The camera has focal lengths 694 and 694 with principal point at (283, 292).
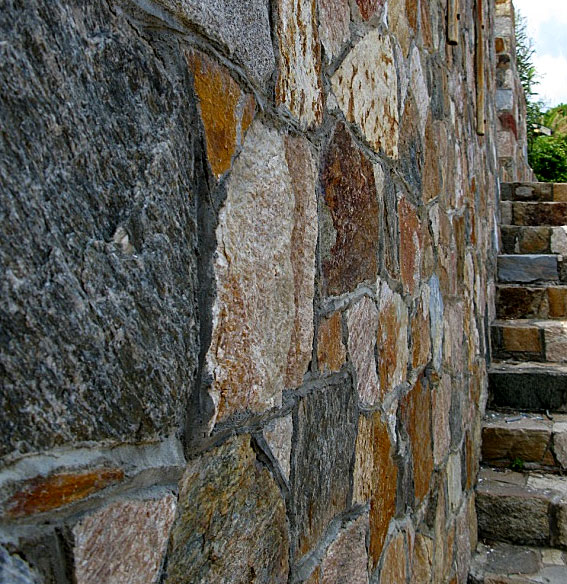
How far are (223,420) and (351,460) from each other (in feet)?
1.87

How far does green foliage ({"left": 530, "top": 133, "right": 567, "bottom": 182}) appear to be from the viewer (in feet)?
29.6

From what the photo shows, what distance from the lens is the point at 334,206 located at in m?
1.12

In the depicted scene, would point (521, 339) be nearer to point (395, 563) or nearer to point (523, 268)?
point (523, 268)

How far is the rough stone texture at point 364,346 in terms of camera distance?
1.24m

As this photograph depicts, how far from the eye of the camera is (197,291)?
0.68 meters

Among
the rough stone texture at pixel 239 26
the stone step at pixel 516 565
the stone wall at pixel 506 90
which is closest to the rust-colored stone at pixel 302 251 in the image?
the rough stone texture at pixel 239 26

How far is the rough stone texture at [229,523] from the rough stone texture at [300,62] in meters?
0.46

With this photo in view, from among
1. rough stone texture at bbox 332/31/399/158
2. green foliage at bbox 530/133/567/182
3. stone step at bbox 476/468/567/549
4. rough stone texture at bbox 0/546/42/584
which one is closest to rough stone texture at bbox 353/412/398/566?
rough stone texture at bbox 332/31/399/158

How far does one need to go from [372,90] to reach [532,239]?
4.07 meters

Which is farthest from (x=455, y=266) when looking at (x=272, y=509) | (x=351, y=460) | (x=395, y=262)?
(x=272, y=509)

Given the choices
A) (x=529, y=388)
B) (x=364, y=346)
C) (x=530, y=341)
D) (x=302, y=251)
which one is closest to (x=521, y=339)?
(x=530, y=341)

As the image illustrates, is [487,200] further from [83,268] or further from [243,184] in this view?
[83,268]

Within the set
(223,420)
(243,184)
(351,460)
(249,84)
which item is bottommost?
(351,460)

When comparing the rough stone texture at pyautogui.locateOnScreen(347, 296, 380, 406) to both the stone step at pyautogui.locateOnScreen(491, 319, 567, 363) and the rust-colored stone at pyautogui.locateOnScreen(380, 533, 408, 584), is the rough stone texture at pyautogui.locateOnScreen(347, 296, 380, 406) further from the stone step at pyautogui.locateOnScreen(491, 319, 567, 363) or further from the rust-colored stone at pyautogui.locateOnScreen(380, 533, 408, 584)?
the stone step at pyautogui.locateOnScreen(491, 319, 567, 363)
